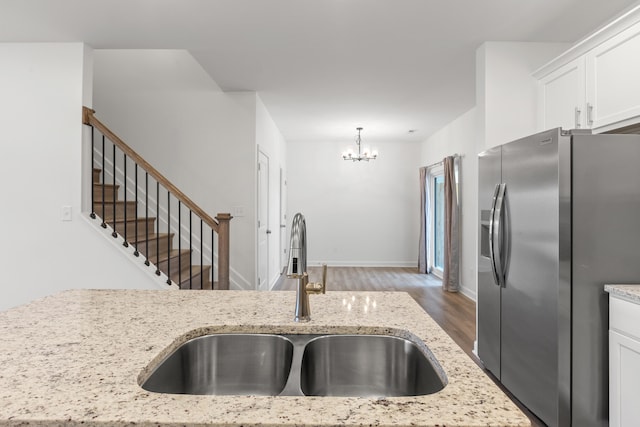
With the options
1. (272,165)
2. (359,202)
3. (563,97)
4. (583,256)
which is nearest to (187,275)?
(272,165)

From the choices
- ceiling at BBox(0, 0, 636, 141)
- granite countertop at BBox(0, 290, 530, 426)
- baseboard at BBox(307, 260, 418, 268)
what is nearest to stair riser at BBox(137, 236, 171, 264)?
ceiling at BBox(0, 0, 636, 141)

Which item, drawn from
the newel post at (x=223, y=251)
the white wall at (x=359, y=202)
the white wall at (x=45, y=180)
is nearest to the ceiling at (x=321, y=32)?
the white wall at (x=45, y=180)

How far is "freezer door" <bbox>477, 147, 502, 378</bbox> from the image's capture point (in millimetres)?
2654

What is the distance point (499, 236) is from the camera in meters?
2.49

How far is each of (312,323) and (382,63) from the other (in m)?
3.12

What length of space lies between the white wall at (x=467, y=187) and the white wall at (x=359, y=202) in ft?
5.76

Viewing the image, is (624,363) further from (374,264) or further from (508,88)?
(374,264)

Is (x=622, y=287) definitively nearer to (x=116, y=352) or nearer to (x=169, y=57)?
(x=116, y=352)

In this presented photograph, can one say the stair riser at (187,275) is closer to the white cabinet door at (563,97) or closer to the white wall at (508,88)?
the white wall at (508,88)

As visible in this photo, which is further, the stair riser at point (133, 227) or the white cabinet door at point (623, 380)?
the stair riser at point (133, 227)

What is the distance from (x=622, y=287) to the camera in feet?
6.27

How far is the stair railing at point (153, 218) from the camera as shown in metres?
3.41

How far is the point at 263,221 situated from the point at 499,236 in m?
3.33

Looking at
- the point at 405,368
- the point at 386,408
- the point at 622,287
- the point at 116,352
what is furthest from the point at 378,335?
the point at 622,287
